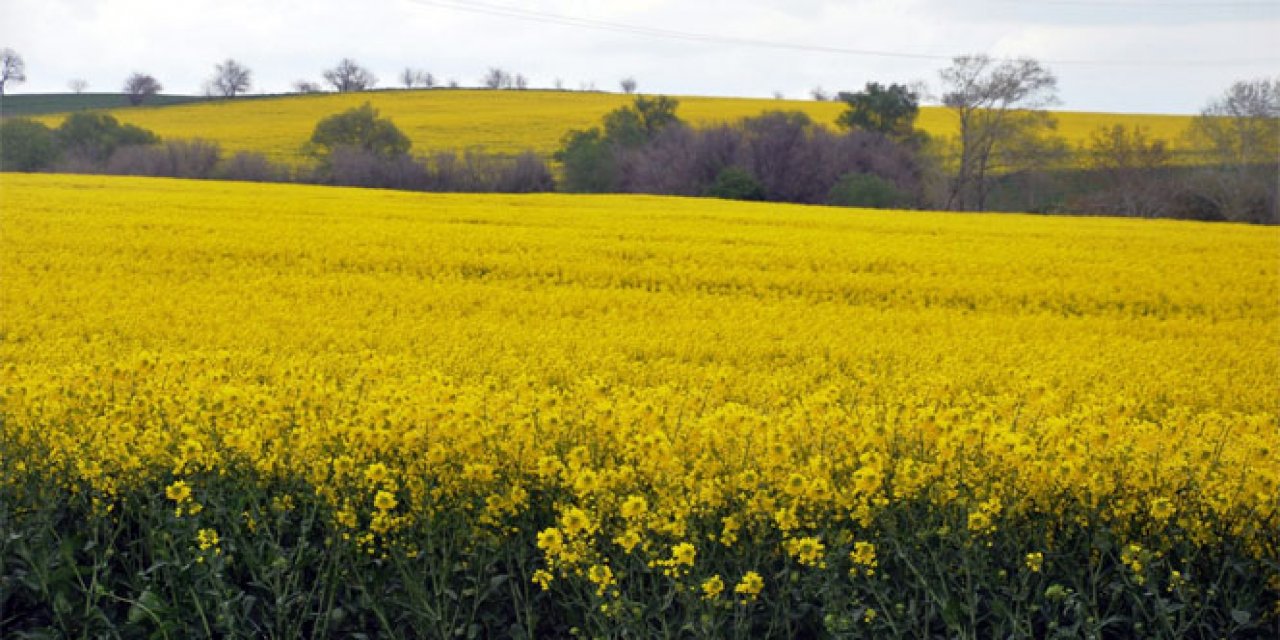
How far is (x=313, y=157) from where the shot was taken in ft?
140

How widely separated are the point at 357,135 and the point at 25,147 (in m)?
11.7

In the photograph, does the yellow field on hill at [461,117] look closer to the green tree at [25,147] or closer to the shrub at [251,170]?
the shrub at [251,170]

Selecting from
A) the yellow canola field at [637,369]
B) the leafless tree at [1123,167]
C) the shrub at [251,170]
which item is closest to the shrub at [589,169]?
the shrub at [251,170]

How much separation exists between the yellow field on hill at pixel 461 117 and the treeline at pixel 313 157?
270 cm

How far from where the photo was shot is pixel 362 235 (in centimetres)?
1592

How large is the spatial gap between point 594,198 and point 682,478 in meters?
23.0

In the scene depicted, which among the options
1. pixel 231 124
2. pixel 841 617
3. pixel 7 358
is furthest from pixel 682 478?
pixel 231 124

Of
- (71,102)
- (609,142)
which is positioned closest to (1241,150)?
(609,142)

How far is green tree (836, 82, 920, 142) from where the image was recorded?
160 feet

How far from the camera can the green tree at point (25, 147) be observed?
129 ft

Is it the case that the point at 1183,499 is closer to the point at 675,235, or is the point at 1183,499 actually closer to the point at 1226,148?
the point at 675,235

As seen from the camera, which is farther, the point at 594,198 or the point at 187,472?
the point at 594,198

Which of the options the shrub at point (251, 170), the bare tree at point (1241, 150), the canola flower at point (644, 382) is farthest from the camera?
the shrub at point (251, 170)

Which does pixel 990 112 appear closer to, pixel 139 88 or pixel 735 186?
pixel 735 186
